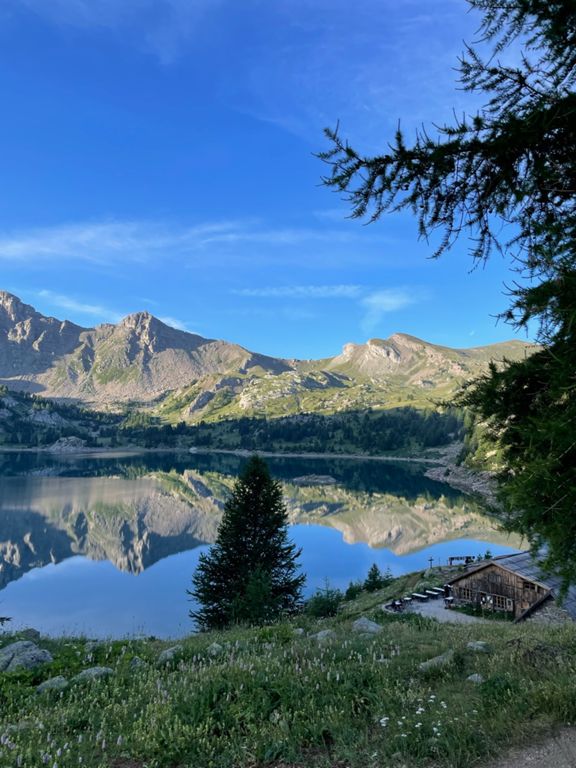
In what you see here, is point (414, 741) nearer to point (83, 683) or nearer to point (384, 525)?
point (83, 683)

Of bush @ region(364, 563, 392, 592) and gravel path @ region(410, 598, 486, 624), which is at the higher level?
gravel path @ region(410, 598, 486, 624)

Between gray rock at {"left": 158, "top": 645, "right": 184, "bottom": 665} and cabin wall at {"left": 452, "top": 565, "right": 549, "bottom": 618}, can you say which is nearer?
gray rock at {"left": 158, "top": 645, "right": 184, "bottom": 665}

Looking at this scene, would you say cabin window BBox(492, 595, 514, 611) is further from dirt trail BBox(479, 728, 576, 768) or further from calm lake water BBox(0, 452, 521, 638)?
dirt trail BBox(479, 728, 576, 768)

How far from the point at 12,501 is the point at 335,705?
144360mm

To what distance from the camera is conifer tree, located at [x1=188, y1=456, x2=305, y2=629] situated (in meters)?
35.9

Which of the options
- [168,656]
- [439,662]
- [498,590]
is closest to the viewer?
[439,662]

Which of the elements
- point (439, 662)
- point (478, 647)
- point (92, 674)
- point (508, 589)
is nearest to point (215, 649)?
point (92, 674)

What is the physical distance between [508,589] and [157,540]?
71.9 metres

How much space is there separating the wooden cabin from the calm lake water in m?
6.95

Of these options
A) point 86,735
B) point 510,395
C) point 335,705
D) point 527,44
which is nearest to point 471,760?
point 335,705

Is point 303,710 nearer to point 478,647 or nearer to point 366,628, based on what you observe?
point 478,647

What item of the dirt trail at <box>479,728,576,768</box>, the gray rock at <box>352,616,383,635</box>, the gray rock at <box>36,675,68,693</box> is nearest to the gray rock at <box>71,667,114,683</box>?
→ the gray rock at <box>36,675,68,693</box>

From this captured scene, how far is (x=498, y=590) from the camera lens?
153ft

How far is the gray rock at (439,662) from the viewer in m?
9.24
